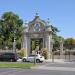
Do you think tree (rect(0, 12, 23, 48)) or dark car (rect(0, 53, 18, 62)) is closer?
dark car (rect(0, 53, 18, 62))

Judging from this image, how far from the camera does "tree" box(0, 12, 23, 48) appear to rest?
89375mm

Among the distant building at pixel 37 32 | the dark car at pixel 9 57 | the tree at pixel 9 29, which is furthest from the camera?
the tree at pixel 9 29

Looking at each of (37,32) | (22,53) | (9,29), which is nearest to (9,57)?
(22,53)

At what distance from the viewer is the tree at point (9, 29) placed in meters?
89.4

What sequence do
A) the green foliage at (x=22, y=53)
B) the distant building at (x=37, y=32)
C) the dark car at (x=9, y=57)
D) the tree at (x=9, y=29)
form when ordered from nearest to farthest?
the dark car at (x=9, y=57)
the green foliage at (x=22, y=53)
the distant building at (x=37, y=32)
the tree at (x=9, y=29)

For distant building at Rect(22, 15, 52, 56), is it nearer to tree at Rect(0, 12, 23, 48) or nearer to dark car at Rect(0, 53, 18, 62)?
dark car at Rect(0, 53, 18, 62)

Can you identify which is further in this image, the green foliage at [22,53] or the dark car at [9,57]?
the green foliage at [22,53]

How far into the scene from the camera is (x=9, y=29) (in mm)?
90938

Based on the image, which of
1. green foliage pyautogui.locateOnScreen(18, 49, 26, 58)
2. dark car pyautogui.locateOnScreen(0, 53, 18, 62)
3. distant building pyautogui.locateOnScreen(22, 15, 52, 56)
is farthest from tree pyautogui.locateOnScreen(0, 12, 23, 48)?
dark car pyautogui.locateOnScreen(0, 53, 18, 62)

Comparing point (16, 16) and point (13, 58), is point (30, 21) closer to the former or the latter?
point (13, 58)

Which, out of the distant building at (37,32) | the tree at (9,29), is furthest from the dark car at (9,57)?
the tree at (9,29)

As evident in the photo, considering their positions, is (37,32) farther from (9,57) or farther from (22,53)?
(9,57)

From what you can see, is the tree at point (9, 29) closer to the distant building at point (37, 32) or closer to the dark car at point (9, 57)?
the distant building at point (37, 32)

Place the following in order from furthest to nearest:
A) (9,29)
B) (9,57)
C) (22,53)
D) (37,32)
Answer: (9,29), (37,32), (22,53), (9,57)
